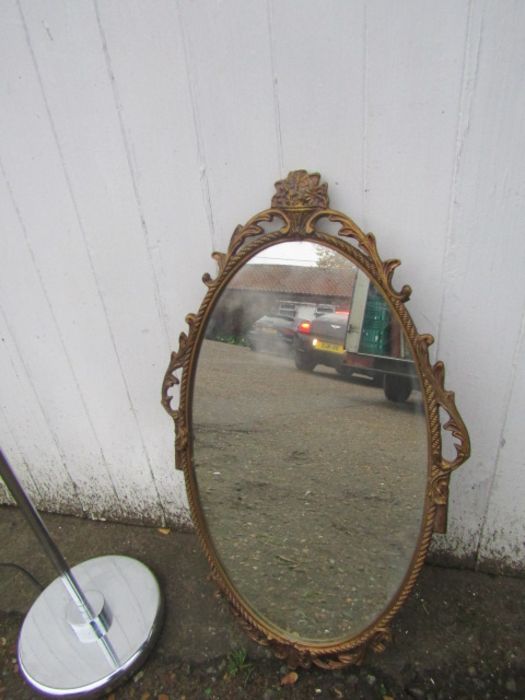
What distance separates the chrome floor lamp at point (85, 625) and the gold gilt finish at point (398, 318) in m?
0.44

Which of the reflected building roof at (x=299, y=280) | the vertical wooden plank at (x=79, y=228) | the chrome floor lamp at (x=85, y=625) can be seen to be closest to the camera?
the reflected building roof at (x=299, y=280)

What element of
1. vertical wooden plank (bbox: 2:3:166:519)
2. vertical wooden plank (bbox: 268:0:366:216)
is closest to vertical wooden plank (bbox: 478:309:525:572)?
vertical wooden plank (bbox: 268:0:366:216)

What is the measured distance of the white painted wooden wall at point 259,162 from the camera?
2.98ft

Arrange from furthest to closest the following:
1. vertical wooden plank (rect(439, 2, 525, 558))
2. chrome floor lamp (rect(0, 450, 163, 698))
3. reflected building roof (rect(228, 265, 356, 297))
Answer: chrome floor lamp (rect(0, 450, 163, 698))
reflected building roof (rect(228, 265, 356, 297))
vertical wooden plank (rect(439, 2, 525, 558))

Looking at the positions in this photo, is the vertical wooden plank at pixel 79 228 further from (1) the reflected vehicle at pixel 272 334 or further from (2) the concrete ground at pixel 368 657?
(2) the concrete ground at pixel 368 657

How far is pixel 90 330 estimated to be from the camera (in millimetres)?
1479

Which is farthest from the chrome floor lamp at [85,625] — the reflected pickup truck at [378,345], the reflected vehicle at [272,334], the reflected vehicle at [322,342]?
the reflected pickup truck at [378,345]

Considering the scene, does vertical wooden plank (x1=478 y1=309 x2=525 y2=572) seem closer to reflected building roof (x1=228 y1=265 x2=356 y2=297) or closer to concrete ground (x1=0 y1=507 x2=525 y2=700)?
concrete ground (x1=0 y1=507 x2=525 y2=700)

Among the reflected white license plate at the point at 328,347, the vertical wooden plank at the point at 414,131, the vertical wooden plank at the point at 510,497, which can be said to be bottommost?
the vertical wooden plank at the point at 510,497

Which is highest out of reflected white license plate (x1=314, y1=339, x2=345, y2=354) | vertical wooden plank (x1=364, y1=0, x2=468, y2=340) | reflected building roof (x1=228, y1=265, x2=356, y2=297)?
vertical wooden plank (x1=364, y1=0, x2=468, y2=340)

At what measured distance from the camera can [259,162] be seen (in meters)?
1.07

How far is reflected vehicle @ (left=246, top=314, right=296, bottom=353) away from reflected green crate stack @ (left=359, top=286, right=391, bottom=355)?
0.18m

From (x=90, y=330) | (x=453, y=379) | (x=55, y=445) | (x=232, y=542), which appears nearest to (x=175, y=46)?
(x=90, y=330)

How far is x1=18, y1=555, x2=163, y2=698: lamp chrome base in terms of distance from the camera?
129 centimetres
